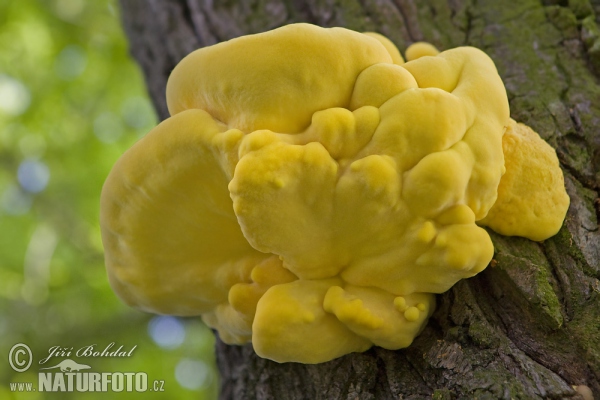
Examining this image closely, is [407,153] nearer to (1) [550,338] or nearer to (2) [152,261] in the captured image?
(1) [550,338]

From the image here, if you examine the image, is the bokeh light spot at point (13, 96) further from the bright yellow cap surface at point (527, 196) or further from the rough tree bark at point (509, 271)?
the bright yellow cap surface at point (527, 196)

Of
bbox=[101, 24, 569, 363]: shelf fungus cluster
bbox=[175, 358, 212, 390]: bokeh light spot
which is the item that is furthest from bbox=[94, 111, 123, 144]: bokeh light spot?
bbox=[101, 24, 569, 363]: shelf fungus cluster

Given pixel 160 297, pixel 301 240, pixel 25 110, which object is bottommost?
pixel 25 110

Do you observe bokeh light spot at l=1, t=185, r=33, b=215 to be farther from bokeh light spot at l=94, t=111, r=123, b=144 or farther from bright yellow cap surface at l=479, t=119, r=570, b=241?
bright yellow cap surface at l=479, t=119, r=570, b=241

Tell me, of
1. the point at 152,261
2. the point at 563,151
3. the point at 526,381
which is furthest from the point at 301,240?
the point at 563,151

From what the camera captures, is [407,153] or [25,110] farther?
[25,110]

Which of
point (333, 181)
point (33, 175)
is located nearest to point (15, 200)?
point (33, 175)
